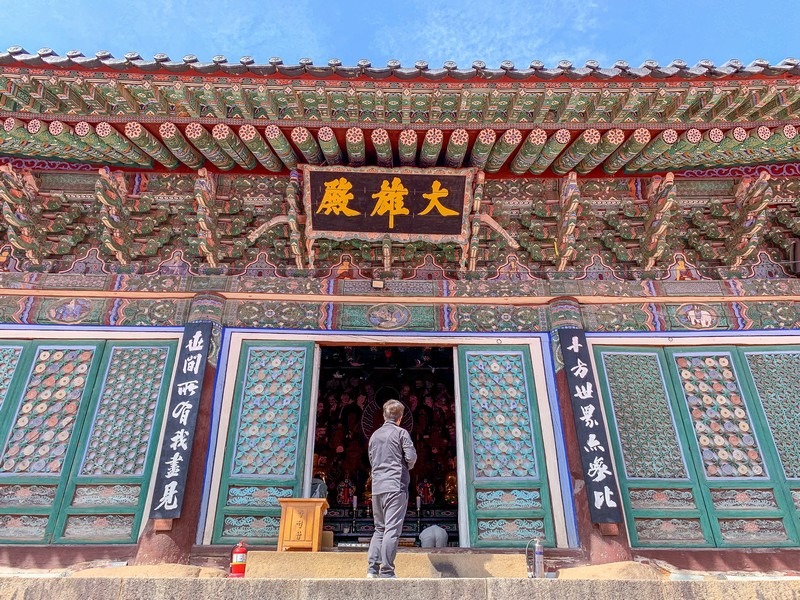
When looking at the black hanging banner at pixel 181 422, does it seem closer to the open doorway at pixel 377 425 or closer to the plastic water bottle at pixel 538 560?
the plastic water bottle at pixel 538 560

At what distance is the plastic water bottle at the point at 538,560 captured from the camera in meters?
4.93

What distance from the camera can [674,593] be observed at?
127 inches

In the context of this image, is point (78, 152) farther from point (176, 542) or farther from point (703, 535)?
point (703, 535)

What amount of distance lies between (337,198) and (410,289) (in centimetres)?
129

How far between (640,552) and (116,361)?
541 centimetres

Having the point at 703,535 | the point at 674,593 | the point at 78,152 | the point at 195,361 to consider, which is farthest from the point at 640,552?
the point at 78,152

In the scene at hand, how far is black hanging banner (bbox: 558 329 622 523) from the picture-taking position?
17.5ft

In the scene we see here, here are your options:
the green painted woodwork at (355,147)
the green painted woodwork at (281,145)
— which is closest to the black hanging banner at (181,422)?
the green painted woodwork at (281,145)

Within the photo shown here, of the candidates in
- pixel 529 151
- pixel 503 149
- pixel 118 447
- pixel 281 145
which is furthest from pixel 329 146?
pixel 118 447

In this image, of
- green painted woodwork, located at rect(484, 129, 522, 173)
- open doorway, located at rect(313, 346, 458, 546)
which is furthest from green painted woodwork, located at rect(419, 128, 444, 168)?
open doorway, located at rect(313, 346, 458, 546)

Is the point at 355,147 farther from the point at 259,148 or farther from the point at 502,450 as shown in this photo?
the point at 502,450

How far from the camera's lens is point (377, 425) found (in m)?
9.45

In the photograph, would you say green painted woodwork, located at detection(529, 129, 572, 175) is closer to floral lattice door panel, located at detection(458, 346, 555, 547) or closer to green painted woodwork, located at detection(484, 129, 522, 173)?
green painted woodwork, located at detection(484, 129, 522, 173)

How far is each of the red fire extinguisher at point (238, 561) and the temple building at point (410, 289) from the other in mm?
548
